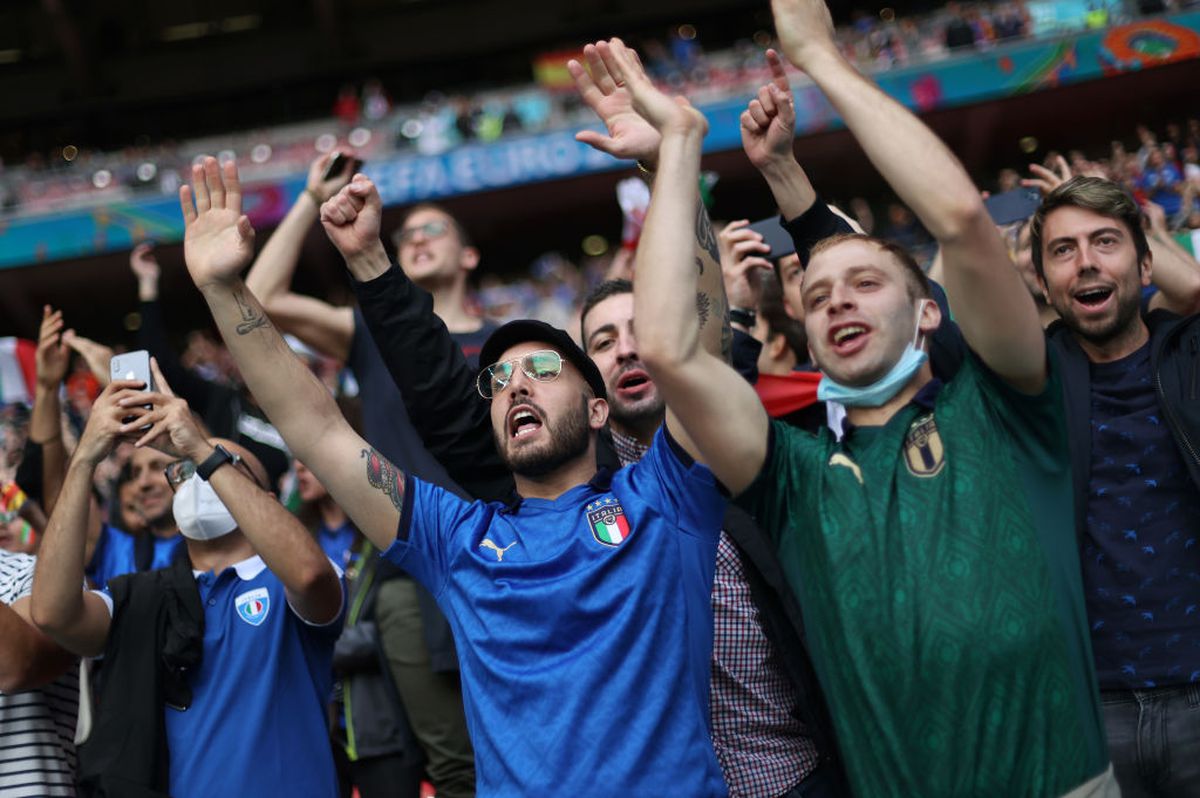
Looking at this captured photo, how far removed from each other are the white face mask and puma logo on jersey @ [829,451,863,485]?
187cm

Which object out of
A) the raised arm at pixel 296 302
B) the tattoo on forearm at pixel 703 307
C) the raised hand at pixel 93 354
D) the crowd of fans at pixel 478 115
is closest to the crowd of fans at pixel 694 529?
the tattoo on forearm at pixel 703 307

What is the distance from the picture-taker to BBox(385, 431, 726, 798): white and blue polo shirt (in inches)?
94.0

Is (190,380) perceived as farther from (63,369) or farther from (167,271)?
(167,271)

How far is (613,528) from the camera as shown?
2619 mm

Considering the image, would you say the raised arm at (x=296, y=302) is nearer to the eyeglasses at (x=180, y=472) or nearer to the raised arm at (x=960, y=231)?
the eyeglasses at (x=180, y=472)

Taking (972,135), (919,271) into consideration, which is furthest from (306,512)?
(972,135)

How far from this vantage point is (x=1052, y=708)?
212cm

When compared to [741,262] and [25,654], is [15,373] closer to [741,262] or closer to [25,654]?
[25,654]

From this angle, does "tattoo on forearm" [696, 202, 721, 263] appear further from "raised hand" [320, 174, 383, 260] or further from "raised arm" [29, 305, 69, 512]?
"raised arm" [29, 305, 69, 512]

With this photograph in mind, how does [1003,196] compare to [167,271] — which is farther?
[167,271]

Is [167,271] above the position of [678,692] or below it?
above

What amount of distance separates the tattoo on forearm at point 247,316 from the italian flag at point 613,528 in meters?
0.98

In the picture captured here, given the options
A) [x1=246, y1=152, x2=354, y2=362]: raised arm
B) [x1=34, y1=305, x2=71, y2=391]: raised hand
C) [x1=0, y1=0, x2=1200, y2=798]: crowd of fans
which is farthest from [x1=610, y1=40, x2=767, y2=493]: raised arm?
[x1=34, y1=305, x2=71, y2=391]: raised hand

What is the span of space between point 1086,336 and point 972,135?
17830 mm
